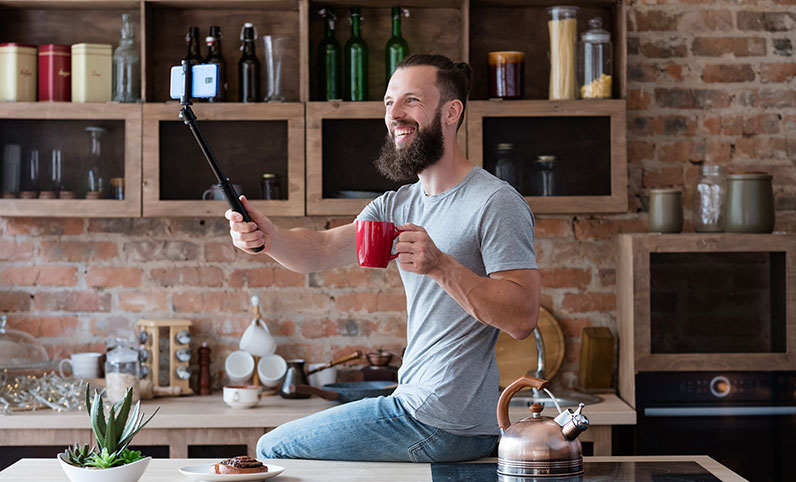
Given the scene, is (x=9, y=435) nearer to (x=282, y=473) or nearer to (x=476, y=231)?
(x=282, y=473)

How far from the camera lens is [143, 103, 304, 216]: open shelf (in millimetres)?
3422

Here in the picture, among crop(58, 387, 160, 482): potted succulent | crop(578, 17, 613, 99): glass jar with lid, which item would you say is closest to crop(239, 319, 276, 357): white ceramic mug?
crop(578, 17, 613, 99): glass jar with lid

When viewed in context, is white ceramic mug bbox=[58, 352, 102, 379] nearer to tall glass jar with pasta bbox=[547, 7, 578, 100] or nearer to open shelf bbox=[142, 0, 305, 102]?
open shelf bbox=[142, 0, 305, 102]

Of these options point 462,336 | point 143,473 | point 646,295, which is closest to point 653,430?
point 646,295

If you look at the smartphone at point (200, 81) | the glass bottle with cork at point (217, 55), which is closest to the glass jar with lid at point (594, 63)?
the glass bottle with cork at point (217, 55)

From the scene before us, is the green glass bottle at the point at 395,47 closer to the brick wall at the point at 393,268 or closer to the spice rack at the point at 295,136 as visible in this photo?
the spice rack at the point at 295,136

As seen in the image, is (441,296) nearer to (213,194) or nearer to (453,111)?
(453,111)

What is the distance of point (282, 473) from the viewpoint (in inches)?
83.7

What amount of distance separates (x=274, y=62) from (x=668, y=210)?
1.59 metres

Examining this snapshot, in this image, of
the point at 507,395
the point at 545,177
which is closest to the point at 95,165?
the point at 545,177

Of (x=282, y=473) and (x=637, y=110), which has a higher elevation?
(x=637, y=110)

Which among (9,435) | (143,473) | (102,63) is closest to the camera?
(143,473)

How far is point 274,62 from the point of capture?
352 centimetres

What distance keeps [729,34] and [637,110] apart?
482 millimetres
